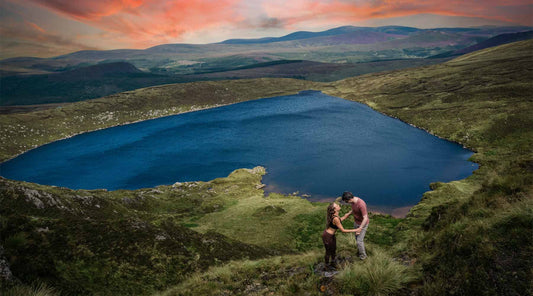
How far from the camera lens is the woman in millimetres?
10988

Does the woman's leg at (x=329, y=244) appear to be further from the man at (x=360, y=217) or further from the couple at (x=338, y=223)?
the man at (x=360, y=217)

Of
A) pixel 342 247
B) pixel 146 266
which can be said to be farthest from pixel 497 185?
pixel 146 266

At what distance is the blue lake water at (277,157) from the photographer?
5706 cm

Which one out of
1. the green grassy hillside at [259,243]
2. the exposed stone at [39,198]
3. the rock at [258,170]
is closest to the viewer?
the green grassy hillside at [259,243]

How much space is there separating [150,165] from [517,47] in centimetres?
24590

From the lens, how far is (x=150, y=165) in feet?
264

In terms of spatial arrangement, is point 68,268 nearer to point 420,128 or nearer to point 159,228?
point 159,228

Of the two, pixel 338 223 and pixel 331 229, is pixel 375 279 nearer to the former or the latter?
pixel 338 223

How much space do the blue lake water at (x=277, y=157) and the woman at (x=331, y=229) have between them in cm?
3809

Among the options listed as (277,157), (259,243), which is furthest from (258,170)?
(259,243)

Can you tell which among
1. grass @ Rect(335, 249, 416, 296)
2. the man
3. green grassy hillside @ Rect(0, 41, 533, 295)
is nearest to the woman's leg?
green grassy hillside @ Rect(0, 41, 533, 295)

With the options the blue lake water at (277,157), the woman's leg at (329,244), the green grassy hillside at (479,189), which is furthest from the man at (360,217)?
the blue lake water at (277,157)

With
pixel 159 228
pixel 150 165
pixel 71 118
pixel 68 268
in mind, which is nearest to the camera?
pixel 68 268

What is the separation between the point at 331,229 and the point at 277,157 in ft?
213
